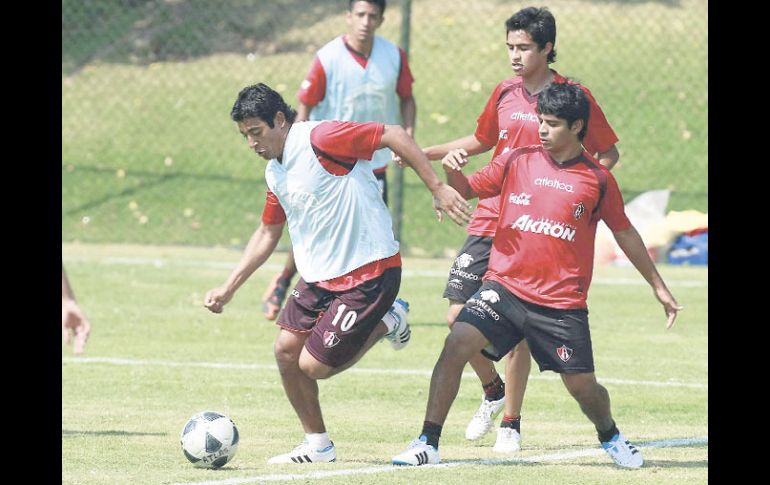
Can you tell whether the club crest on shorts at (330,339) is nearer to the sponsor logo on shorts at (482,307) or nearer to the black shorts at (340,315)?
the black shorts at (340,315)

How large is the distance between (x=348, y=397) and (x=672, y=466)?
8.74 feet

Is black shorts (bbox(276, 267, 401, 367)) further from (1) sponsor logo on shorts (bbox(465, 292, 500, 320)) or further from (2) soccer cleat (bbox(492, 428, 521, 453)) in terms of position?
(2) soccer cleat (bbox(492, 428, 521, 453))

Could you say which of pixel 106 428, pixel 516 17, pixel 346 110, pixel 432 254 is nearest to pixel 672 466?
pixel 516 17

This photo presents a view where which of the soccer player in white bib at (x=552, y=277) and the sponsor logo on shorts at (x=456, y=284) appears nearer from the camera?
the soccer player in white bib at (x=552, y=277)

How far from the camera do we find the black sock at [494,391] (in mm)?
8641

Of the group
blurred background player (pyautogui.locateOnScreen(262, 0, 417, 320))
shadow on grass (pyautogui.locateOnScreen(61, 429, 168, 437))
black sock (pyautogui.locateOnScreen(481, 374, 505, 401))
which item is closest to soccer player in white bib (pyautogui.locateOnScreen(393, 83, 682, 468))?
black sock (pyautogui.locateOnScreen(481, 374, 505, 401))

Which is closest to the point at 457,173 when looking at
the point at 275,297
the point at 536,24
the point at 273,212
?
the point at 273,212

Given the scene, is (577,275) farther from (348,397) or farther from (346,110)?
(346,110)

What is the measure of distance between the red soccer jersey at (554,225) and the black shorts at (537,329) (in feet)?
0.18

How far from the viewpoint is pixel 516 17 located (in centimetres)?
825

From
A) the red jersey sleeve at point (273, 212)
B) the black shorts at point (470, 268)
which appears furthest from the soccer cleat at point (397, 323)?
the red jersey sleeve at point (273, 212)

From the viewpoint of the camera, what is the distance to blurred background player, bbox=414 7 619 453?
26.9 feet

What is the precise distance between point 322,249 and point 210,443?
109 cm

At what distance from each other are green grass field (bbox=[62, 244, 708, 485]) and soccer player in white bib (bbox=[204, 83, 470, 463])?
1.57 feet
